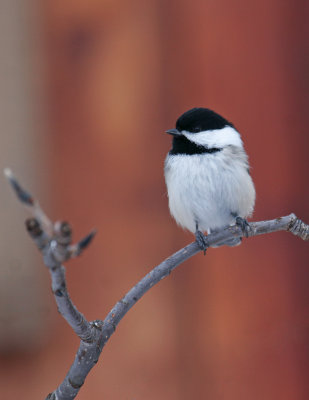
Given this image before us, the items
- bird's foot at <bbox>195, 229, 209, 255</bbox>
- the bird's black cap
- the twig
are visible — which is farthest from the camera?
the bird's black cap

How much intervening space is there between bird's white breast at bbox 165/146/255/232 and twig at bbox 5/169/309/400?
0.31 meters

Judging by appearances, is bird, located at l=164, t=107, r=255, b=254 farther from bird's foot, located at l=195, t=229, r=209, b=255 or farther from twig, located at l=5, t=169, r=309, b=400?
twig, located at l=5, t=169, r=309, b=400

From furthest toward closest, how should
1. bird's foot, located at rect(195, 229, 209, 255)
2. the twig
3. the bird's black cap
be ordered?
1. the bird's black cap
2. bird's foot, located at rect(195, 229, 209, 255)
3. the twig

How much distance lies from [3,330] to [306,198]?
107 cm

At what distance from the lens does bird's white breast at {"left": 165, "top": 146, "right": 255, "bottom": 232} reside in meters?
0.97

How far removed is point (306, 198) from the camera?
1850mm

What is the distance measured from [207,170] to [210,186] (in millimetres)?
29

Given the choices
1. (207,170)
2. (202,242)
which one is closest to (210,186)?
(207,170)

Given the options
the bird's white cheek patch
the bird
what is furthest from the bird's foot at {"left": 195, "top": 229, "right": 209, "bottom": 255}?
the bird's white cheek patch

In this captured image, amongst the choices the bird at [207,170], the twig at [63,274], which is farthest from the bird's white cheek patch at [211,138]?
the twig at [63,274]

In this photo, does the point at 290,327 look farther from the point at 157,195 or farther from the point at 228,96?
the point at 228,96

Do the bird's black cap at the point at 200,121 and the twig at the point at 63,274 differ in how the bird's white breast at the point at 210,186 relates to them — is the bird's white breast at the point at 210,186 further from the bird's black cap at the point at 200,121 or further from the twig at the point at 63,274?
the twig at the point at 63,274

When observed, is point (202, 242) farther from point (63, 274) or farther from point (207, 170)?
point (63, 274)

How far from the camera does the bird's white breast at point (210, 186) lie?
0.97 meters
